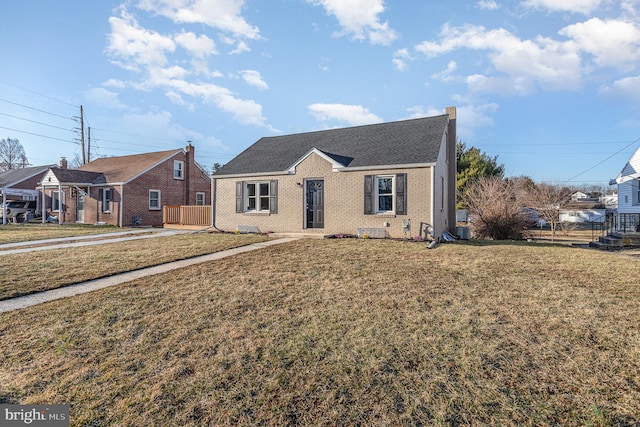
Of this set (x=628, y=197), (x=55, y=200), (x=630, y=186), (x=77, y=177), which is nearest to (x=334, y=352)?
(x=630, y=186)

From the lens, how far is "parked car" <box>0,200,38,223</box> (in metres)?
24.6

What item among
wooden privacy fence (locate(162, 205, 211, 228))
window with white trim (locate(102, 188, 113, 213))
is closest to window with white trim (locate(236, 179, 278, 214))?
wooden privacy fence (locate(162, 205, 211, 228))

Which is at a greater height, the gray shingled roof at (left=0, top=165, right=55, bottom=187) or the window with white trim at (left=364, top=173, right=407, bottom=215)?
the gray shingled roof at (left=0, top=165, right=55, bottom=187)

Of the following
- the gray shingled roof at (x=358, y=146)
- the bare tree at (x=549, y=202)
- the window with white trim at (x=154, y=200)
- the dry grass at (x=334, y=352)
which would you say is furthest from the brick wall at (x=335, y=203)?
the bare tree at (x=549, y=202)

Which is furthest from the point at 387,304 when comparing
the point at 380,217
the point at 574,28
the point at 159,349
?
the point at 574,28

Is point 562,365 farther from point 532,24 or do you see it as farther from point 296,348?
point 532,24

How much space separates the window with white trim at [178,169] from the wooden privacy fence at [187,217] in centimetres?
583

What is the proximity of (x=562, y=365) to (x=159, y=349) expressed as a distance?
4057mm

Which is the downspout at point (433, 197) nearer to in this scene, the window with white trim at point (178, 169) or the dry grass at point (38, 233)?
the dry grass at point (38, 233)

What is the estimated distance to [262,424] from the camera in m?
2.23

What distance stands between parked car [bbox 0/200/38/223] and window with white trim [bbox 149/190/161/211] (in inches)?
432

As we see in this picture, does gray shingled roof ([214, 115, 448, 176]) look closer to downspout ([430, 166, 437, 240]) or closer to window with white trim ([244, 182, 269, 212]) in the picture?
downspout ([430, 166, 437, 240])

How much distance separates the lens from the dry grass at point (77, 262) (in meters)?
6.00

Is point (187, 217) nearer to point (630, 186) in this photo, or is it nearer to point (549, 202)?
point (630, 186)
